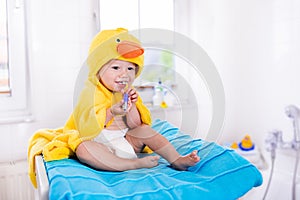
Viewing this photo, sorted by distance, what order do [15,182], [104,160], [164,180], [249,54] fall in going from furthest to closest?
[249,54]
[15,182]
[104,160]
[164,180]

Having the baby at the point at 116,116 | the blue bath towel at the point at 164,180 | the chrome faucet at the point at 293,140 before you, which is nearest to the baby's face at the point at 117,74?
the baby at the point at 116,116

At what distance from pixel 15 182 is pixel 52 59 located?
0.58 m

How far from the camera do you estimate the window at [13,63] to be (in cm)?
146

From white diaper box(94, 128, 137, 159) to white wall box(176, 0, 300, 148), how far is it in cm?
91

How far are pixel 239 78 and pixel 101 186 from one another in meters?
1.29

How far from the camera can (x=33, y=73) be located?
1489mm

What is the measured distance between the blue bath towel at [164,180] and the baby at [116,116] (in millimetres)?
33

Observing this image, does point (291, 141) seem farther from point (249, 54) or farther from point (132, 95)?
point (132, 95)

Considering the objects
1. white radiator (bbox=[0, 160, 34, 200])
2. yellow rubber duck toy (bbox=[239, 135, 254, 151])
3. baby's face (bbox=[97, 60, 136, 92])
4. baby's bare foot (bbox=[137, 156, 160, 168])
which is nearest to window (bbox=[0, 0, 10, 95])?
white radiator (bbox=[0, 160, 34, 200])

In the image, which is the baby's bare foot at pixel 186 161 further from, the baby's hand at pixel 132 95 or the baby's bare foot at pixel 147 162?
the baby's hand at pixel 132 95

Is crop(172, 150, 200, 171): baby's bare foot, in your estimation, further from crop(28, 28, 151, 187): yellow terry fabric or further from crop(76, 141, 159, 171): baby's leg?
crop(28, 28, 151, 187): yellow terry fabric

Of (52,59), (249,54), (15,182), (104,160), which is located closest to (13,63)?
(52,59)

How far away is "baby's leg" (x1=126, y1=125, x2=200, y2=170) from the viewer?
0.96m

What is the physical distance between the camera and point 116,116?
1055mm
